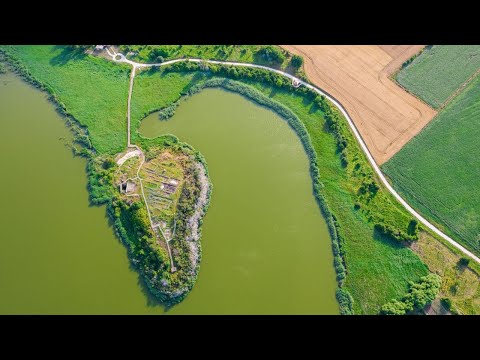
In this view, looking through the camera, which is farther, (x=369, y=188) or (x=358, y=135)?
(x=358, y=135)

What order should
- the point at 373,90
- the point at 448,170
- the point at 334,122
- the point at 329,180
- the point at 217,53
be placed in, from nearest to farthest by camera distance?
the point at 448,170, the point at 329,180, the point at 334,122, the point at 373,90, the point at 217,53

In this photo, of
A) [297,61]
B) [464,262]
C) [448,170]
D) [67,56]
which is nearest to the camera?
[464,262]

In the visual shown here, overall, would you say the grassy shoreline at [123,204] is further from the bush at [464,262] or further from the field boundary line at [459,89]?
the field boundary line at [459,89]

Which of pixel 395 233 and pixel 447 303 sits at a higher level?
pixel 395 233

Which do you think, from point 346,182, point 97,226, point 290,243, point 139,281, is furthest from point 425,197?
point 97,226

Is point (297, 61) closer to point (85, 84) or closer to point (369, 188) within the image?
point (369, 188)

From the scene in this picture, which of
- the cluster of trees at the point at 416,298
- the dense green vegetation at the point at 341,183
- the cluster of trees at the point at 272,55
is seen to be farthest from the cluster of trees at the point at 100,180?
the cluster of trees at the point at 416,298

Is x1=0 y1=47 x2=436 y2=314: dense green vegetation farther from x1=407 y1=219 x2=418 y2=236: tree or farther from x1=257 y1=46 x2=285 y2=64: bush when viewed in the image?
x1=257 y1=46 x2=285 y2=64: bush

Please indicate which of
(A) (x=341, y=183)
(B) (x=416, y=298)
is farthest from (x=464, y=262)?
(A) (x=341, y=183)

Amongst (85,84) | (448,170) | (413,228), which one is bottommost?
(85,84)
